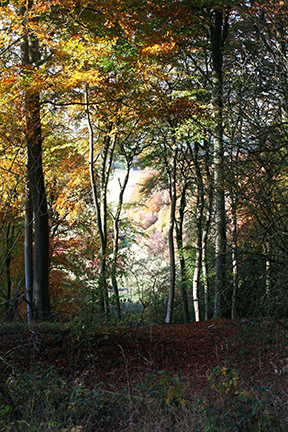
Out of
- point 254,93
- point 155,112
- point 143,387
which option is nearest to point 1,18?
point 155,112

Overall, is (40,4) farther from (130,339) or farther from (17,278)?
(17,278)

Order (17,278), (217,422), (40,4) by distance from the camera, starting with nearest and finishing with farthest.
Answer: (217,422)
(40,4)
(17,278)

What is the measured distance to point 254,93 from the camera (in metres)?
5.16

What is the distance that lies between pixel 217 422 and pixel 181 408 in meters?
0.39

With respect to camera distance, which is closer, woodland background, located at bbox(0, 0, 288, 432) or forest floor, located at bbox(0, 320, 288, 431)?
woodland background, located at bbox(0, 0, 288, 432)

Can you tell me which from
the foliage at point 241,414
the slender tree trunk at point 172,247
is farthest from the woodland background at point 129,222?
the slender tree trunk at point 172,247

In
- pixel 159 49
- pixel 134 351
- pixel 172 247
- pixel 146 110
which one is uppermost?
pixel 159 49

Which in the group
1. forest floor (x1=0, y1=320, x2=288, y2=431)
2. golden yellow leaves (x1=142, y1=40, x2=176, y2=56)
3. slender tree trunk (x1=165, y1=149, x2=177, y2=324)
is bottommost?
forest floor (x1=0, y1=320, x2=288, y2=431)

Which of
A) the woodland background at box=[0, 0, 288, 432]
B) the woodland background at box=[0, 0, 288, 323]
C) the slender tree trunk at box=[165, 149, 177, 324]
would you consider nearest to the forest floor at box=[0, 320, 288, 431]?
the woodland background at box=[0, 0, 288, 432]

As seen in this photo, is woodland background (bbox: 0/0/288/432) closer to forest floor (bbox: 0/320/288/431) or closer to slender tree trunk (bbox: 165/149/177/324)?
forest floor (bbox: 0/320/288/431)

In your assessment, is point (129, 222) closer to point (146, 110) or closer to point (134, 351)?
point (146, 110)

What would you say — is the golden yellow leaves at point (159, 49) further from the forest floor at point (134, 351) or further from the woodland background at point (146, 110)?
the forest floor at point (134, 351)

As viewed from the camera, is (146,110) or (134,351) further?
(146,110)

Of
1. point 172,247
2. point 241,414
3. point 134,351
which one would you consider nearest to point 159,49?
point 172,247
